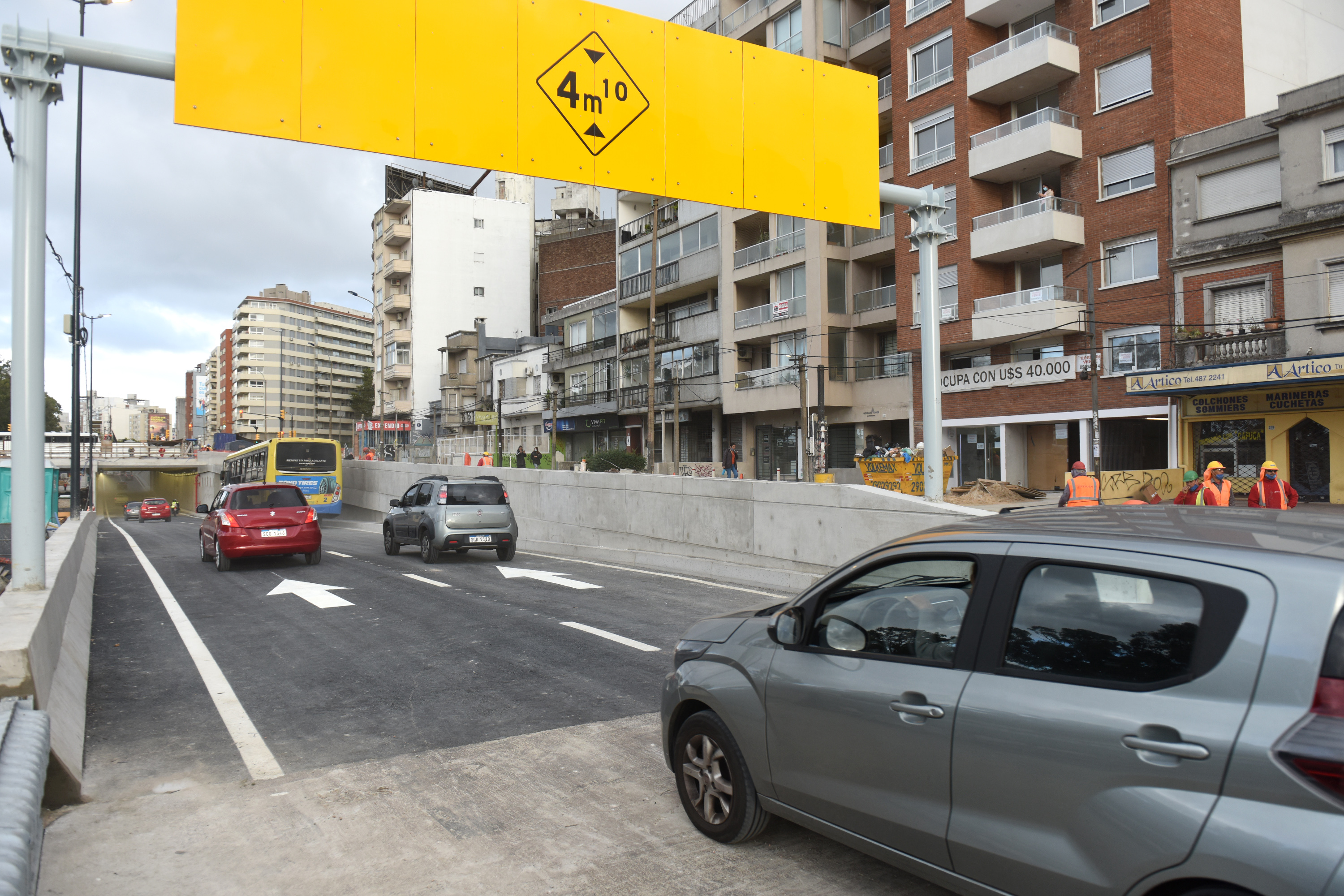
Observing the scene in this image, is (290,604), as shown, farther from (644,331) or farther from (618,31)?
(644,331)

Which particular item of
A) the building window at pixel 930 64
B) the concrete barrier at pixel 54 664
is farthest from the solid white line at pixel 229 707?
the building window at pixel 930 64

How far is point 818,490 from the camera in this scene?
12.4 meters

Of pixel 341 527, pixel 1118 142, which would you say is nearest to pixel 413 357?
pixel 341 527

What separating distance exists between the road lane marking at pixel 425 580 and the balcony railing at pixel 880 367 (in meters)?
26.1

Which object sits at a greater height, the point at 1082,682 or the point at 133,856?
the point at 1082,682

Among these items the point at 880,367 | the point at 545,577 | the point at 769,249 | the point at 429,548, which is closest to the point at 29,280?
the point at 545,577

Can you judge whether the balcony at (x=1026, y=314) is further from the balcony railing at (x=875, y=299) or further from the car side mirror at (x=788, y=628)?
the car side mirror at (x=788, y=628)

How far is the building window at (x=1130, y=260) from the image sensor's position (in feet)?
91.1

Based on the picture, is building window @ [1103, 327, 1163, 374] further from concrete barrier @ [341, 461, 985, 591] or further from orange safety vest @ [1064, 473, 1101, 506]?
orange safety vest @ [1064, 473, 1101, 506]

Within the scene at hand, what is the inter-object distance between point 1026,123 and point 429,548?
1027 inches

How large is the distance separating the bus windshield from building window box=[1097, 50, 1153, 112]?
32389 mm

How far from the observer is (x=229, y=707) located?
653 cm

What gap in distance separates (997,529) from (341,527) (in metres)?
35.9

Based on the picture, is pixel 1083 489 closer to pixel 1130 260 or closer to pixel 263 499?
pixel 263 499
